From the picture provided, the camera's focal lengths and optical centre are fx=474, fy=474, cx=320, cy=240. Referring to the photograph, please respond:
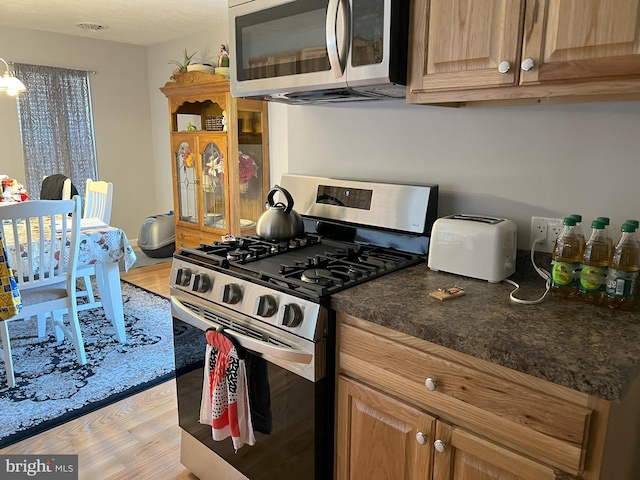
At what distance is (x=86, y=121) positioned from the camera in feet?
16.4

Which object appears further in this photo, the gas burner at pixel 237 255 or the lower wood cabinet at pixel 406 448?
the gas burner at pixel 237 255

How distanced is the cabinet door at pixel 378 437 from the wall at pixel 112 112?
14.9 ft

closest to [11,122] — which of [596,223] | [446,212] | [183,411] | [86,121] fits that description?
Result: [86,121]

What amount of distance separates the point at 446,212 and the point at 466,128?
0.31 m

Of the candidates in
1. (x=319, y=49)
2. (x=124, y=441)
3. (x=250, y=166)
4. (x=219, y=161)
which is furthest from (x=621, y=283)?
(x=219, y=161)

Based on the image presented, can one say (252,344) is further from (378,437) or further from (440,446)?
(440,446)

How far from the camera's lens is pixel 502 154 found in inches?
62.7

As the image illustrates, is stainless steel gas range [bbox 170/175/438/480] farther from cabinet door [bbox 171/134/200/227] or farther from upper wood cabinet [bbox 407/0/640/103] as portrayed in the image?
cabinet door [bbox 171/134/200/227]

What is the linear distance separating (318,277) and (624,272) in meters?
0.79

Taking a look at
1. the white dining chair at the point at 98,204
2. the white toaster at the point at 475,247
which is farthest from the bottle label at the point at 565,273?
the white dining chair at the point at 98,204

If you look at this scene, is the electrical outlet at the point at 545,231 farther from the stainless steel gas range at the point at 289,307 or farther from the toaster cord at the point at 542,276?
the stainless steel gas range at the point at 289,307

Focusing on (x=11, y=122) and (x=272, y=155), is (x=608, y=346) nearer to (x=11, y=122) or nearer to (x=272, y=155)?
(x=272, y=155)

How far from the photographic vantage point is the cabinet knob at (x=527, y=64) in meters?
1.19

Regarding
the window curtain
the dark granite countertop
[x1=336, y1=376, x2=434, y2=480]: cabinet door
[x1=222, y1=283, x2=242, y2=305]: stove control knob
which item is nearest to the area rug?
[x1=222, y1=283, x2=242, y2=305]: stove control knob
